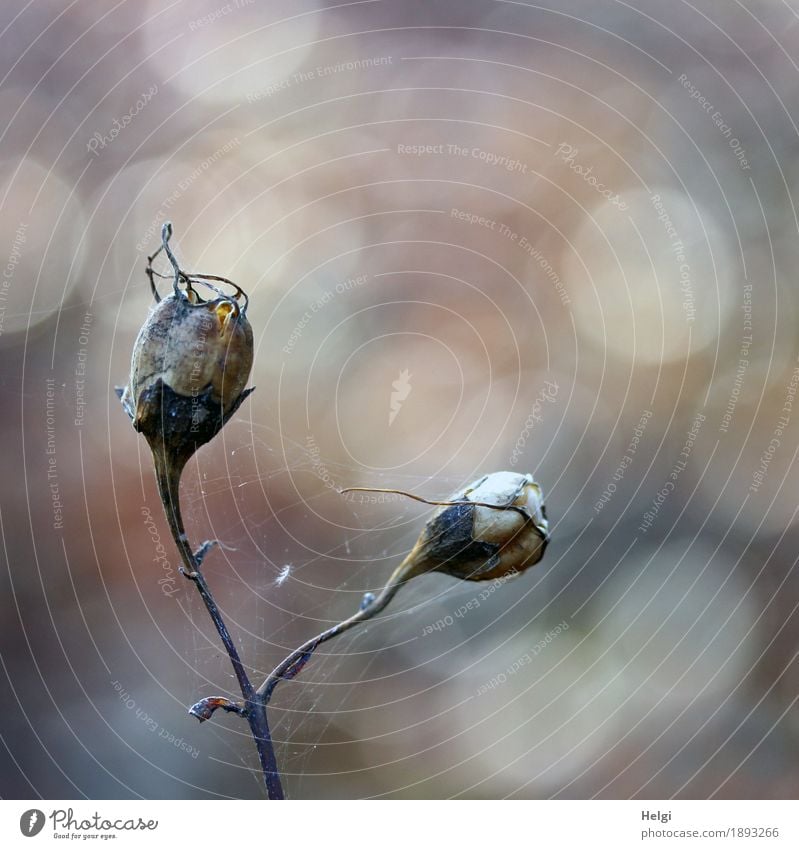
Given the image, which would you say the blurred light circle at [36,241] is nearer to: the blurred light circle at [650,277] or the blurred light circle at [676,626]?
the blurred light circle at [650,277]

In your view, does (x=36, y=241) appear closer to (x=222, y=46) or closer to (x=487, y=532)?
(x=222, y=46)

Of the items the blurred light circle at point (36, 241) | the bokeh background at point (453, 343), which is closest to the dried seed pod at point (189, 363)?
the bokeh background at point (453, 343)

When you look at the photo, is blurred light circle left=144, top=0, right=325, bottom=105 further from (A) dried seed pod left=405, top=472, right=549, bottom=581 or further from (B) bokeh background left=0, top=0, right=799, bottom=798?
(A) dried seed pod left=405, top=472, right=549, bottom=581

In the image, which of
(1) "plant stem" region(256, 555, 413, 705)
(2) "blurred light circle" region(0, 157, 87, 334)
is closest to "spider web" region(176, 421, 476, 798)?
(1) "plant stem" region(256, 555, 413, 705)

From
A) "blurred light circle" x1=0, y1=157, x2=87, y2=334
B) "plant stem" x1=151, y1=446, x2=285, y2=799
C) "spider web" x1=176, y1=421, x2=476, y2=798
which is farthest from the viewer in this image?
"blurred light circle" x1=0, y1=157, x2=87, y2=334

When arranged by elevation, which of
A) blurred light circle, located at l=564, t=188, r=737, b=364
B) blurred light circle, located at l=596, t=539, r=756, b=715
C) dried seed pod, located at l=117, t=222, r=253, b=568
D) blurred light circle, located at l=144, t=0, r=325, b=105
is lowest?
blurred light circle, located at l=596, t=539, r=756, b=715

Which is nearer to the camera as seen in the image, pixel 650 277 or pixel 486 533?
pixel 486 533

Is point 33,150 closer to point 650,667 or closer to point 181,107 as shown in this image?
point 181,107

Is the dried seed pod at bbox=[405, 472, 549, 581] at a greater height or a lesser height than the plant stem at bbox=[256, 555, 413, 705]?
greater

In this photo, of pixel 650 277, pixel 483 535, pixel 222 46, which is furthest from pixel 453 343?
pixel 483 535
